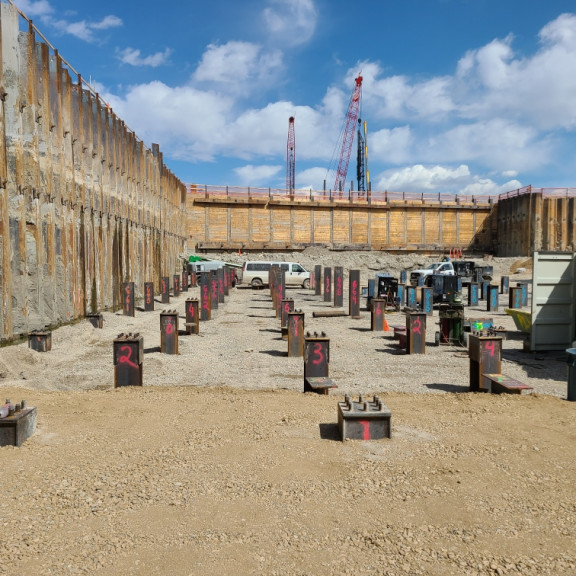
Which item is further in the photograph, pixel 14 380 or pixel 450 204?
pixel 450 204

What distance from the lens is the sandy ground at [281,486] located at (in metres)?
3.37

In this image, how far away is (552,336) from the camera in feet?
39.3

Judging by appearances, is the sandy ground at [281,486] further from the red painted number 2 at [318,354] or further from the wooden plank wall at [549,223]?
the wooden plank wall at [549,223]

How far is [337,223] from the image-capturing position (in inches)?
1993

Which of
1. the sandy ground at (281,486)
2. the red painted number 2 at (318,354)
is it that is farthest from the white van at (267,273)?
the sandy ground at (281,486)

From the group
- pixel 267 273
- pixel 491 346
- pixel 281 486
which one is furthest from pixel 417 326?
pixel 267 273

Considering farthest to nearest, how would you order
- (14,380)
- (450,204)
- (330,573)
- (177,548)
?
(450,204) < (14,380) < (177,548) < (330,573)

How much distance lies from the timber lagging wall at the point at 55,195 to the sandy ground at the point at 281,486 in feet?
19.1

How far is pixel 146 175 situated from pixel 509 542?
28081 millimetres

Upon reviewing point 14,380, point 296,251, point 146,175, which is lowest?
point 14,380

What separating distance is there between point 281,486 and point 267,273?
29844 mm

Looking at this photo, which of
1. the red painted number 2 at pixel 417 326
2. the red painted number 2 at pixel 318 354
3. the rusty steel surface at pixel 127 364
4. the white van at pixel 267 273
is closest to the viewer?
the rusty steel surface at pixel 127 364

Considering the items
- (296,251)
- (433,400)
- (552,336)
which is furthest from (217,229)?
(433,400)

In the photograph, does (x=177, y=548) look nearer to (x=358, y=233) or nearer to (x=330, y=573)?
(x=330, y=573)
